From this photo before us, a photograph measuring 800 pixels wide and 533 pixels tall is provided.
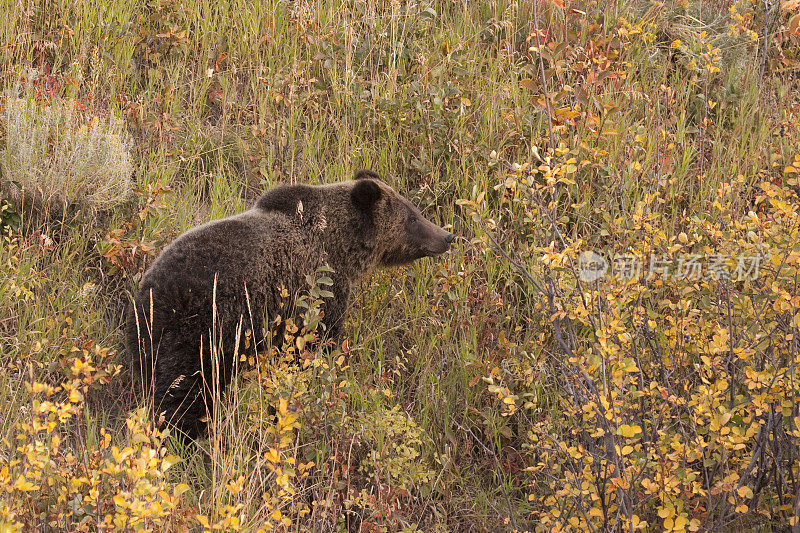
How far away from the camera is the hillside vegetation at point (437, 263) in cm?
355

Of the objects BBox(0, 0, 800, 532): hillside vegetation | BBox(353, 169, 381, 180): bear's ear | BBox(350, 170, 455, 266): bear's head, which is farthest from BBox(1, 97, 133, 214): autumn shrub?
BBox(350, 170, 455, 266): bear's head

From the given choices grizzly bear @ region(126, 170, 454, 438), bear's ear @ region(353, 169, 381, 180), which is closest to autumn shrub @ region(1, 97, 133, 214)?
grizzly bear @ region(126, 170, 454, 438)

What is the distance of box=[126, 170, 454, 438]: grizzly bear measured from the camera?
15.3 feet

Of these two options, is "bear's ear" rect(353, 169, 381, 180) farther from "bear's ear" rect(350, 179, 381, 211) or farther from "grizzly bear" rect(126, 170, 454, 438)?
"bear's ear" rect(350, 179, 381, 211)

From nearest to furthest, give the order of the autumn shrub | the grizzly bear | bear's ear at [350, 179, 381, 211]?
1. the grizzly bear
2. bear's ear at [350, 179, 381, 211]
3. the autumn shrub

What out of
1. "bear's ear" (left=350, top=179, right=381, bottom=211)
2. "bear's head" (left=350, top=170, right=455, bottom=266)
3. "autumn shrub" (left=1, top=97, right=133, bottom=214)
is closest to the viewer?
→ "bear's ear" (left=350, top=179, right=381, bottom=211)

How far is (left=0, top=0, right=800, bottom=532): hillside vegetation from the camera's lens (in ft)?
11.6

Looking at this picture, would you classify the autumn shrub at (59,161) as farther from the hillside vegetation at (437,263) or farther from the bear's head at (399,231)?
the bear's head at (399,231)

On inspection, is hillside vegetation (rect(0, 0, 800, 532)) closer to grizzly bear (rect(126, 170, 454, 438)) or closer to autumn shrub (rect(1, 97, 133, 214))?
autumn shrub (rect(1, 97, 133, 214))

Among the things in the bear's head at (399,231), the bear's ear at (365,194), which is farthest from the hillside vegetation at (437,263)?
the bear's ear at (365,194)

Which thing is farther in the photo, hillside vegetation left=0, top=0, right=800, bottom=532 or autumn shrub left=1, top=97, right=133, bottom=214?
autumn shrub left=1, top=97, right=133, bottom=214

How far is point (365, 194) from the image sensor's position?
224 inches

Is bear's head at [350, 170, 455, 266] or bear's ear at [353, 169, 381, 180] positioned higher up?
bear's ear at [353, 169, 381, 180]

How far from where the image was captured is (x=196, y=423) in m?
4.89
